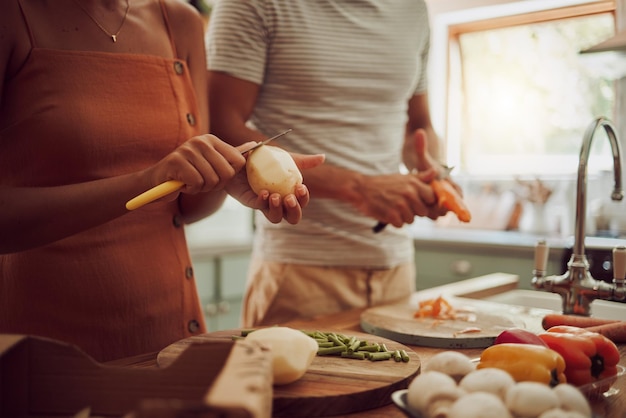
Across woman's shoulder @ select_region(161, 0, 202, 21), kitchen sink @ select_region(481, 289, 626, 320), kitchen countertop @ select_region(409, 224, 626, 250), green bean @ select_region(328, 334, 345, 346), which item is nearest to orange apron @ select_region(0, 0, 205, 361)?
woman's shoulder @ select_region(161, 0, 202, 21)

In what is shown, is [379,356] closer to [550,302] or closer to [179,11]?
[179,11]

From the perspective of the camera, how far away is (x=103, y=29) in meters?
1.17

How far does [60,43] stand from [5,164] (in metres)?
0.23

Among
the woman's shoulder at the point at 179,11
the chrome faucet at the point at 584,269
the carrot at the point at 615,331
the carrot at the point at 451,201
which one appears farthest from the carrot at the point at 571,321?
the woman's shoulder at the point at 179,11

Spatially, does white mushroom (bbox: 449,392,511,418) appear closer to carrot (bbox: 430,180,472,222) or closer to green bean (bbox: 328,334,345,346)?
green bean (bbox: 328,334,345,346)

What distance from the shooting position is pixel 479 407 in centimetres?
55

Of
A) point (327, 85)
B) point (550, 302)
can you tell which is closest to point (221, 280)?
point (550, 302)

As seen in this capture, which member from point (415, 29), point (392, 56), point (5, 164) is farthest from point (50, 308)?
point (415, 29)

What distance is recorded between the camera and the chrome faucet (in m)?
1.28

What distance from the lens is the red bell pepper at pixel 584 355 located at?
31.6 inches

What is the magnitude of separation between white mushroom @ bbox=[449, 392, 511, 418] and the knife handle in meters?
0.46

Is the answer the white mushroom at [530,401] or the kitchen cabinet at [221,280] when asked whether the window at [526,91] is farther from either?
the white mushroom at [530,401]

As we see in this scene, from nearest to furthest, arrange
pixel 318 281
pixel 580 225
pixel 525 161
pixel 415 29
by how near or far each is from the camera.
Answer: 1. pixel 580 225
2. pixel 318 281
3. pixel 415 29
4. pixel 525 161

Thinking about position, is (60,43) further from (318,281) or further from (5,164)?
(318,281)
